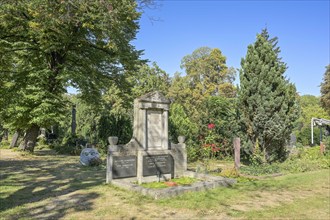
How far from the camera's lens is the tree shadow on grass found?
6.37 meters

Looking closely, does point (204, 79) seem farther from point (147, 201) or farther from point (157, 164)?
point (147, 201)

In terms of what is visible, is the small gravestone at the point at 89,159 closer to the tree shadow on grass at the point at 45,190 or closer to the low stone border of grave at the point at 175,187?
the tree shadow on grass at the point at 45,190

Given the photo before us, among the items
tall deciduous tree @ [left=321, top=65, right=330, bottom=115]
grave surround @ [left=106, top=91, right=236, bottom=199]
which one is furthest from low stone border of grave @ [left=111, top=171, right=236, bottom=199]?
tall deciduous tree @ [left=321, top=65, right=330, bottom=115]

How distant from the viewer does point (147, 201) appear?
739cm

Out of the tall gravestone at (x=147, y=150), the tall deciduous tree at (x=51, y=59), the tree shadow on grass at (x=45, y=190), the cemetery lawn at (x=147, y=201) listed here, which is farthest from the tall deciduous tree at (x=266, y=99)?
the tree shadow on grass at (x=45, y=190)

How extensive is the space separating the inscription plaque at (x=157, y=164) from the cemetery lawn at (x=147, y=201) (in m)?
1.59

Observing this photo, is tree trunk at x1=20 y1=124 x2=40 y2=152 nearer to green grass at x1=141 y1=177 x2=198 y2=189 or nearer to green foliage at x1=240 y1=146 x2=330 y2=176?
green grass at x1=141 y1=177 x2=198 y2=189

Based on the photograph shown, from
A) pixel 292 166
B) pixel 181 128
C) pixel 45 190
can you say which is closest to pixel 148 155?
pixel 45 190

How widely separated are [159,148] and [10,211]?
5.64m

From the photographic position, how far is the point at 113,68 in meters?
20.1

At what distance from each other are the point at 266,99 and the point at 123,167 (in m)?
8.54

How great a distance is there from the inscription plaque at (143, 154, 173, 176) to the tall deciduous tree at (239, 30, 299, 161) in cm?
591

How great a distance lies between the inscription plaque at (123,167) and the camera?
9633 mm

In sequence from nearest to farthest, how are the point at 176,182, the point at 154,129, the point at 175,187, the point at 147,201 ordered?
the point at 147,201 < the point at 175,187 < the point at 176,182 < the point at 154,129
